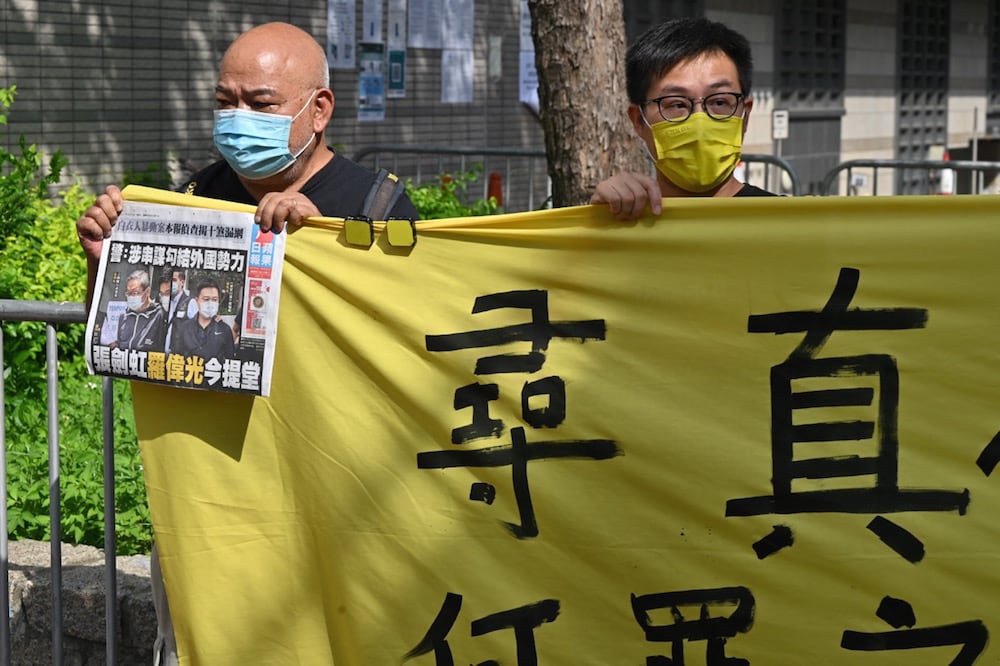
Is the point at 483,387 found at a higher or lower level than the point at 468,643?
higher

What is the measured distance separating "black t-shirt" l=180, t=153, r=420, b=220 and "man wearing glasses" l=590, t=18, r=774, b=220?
59cm

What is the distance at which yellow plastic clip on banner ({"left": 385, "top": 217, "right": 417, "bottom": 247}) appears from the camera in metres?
3.12

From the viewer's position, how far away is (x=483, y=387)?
10.1 feet

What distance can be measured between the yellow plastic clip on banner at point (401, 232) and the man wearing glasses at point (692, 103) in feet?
1.38

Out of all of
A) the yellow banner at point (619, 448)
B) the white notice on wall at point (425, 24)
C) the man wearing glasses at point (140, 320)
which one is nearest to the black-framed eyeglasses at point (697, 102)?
the yellow banner at point (619, 448)

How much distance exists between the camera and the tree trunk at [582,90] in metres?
5.38

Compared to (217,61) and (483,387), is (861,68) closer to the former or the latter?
(217,61)

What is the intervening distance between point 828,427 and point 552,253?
723 millimetres

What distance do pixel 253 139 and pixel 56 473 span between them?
3.61ft

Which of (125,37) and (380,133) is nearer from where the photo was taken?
(125,37)

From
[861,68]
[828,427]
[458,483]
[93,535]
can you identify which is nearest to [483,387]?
[458,483]

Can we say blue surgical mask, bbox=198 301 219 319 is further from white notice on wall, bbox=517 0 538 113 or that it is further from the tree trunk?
white notice on wall, bbox=517 0 538 113

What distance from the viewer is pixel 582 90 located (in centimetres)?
Answer: 541

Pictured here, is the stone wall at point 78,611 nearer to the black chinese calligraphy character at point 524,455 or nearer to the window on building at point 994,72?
the black chinese calligraphy character at point 524,455
